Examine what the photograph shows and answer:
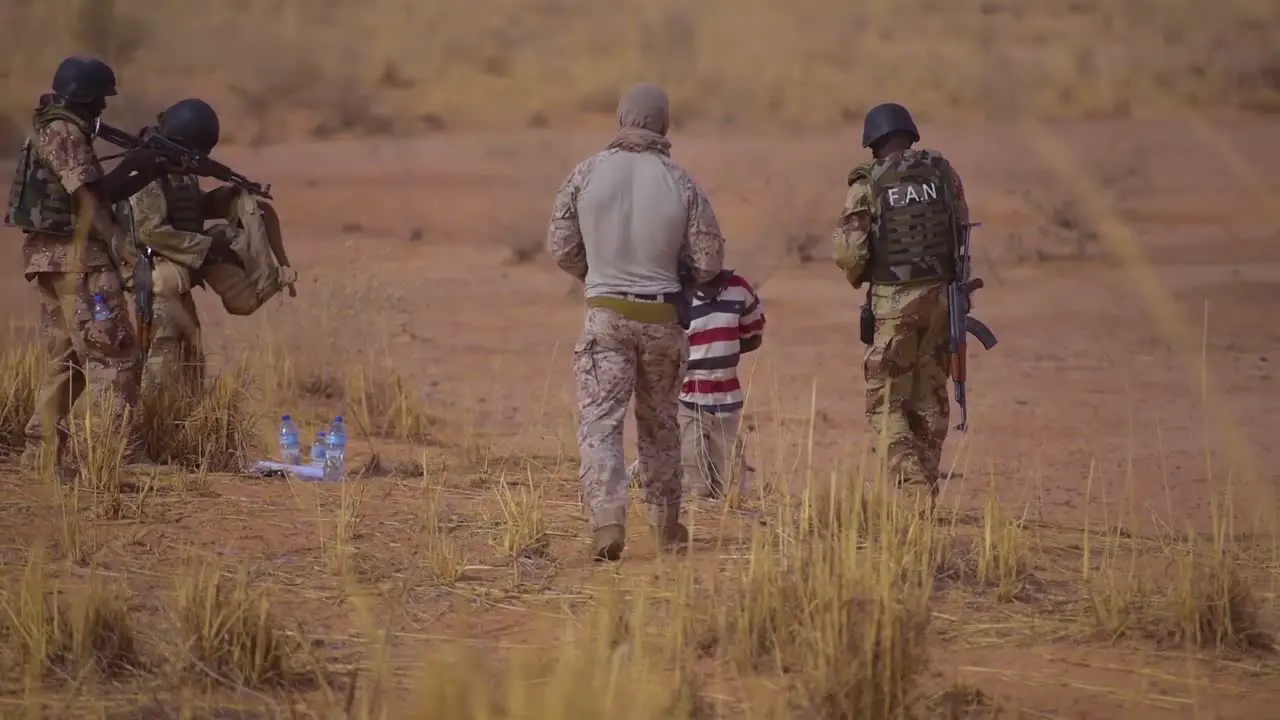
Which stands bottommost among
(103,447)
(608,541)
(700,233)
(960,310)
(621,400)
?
(608,541)

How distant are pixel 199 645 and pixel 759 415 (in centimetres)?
655

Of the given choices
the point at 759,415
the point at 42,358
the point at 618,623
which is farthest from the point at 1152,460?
the point at 42,358

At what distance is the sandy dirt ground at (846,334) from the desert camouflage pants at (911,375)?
1.83 ft

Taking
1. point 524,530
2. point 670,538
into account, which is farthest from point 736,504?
point 524,530

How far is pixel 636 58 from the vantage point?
28094mm

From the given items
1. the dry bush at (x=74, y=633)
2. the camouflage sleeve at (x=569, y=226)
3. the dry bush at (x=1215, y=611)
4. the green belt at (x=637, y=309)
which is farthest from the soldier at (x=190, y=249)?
the dry bush at (x=1215, y=611)

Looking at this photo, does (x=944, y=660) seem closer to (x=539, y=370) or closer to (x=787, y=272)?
(x=539, y=370)

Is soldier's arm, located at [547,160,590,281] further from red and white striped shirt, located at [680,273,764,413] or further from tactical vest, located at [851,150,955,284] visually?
tactical vest, located at [851,150,955,284]

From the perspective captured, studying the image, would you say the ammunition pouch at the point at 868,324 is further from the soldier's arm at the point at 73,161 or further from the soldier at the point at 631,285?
the soldier's arm at the point at 73,161

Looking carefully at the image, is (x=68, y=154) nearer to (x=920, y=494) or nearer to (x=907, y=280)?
(x=907, y=280)

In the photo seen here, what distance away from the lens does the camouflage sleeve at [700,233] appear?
22.2ft

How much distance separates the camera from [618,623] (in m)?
5.61

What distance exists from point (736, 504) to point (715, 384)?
839mm

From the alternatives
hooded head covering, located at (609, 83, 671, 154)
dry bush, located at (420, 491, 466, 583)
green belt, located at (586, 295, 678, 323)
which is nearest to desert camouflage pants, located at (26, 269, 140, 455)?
dry bush, located at (420, 491, 466, 583)
